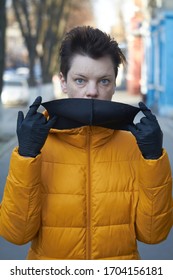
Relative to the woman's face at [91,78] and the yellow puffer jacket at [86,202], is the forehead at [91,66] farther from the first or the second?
the yellow puffer jacket at [86,202]

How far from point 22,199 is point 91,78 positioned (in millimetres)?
477

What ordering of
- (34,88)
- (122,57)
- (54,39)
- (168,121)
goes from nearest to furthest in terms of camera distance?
(122,57) → (168,121) → (34,88) → (54,39)

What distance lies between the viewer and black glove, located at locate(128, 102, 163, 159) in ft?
6.59

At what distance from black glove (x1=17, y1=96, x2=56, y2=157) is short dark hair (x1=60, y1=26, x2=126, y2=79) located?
237 millimetres

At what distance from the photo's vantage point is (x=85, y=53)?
2.11 metres

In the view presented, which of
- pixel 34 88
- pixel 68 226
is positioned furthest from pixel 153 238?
pixel 34 88

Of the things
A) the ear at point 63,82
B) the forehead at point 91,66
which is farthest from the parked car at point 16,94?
the forehead at point 91,66

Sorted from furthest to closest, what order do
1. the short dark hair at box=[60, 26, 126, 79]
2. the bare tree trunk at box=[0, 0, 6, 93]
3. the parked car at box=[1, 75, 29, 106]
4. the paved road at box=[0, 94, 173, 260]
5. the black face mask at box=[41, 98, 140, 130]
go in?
the parked car at box=[1, 75, 29, 106], the bare tree trunk at box=[0, 0, 6, 93], the paved road at box=[0, 94, 173, 260], the short dark hair at box=[60, 26, 126, 79], the black face mask at box=[41, 98, 140, 130]

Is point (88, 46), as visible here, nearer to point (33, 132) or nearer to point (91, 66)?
point (91, 66)

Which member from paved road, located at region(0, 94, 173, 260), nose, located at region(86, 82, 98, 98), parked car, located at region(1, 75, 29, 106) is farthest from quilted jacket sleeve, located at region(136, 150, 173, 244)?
parked car, located at region(1, 75, 29, 106)

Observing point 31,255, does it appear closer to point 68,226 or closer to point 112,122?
point 68,226

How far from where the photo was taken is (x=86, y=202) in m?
2.09

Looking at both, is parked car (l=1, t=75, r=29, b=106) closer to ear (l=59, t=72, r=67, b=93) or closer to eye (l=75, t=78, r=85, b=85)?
ear (l=59, t=72, r=67, b=93)

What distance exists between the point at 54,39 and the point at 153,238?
35138 mm
